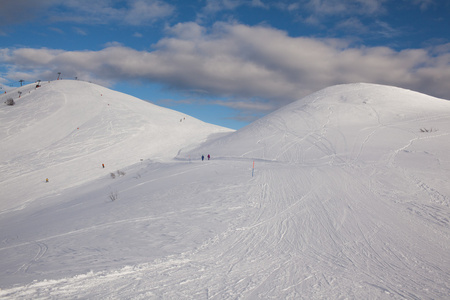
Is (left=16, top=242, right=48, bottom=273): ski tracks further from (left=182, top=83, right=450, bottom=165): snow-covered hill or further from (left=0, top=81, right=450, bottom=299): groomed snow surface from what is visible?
(left=182, top=83, right=450, bottom=165): snow-covered hill

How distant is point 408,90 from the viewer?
129ft

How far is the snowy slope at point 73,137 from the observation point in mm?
25055

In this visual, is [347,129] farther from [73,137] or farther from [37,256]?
[73,137]

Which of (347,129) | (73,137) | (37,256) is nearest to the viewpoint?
Answer: (37,256)

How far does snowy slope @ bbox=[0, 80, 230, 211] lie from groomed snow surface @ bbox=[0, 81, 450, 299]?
0.98 ft

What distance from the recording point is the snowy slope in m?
25.1

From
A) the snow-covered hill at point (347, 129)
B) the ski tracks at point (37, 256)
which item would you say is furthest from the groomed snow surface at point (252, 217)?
the snow-covered hill at point (347, 129)

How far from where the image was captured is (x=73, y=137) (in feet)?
113

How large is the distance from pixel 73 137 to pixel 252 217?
33546mm

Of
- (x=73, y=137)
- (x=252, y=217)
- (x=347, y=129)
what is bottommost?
(x=252, y=217)

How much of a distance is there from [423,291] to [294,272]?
102 inches

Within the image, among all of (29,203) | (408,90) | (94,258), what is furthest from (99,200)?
(408,90)

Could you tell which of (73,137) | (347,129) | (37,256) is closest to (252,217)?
(37,256)

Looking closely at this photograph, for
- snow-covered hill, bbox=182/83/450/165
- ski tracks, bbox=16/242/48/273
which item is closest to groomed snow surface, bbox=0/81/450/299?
ski tracks, bbox=16/242/48/273
